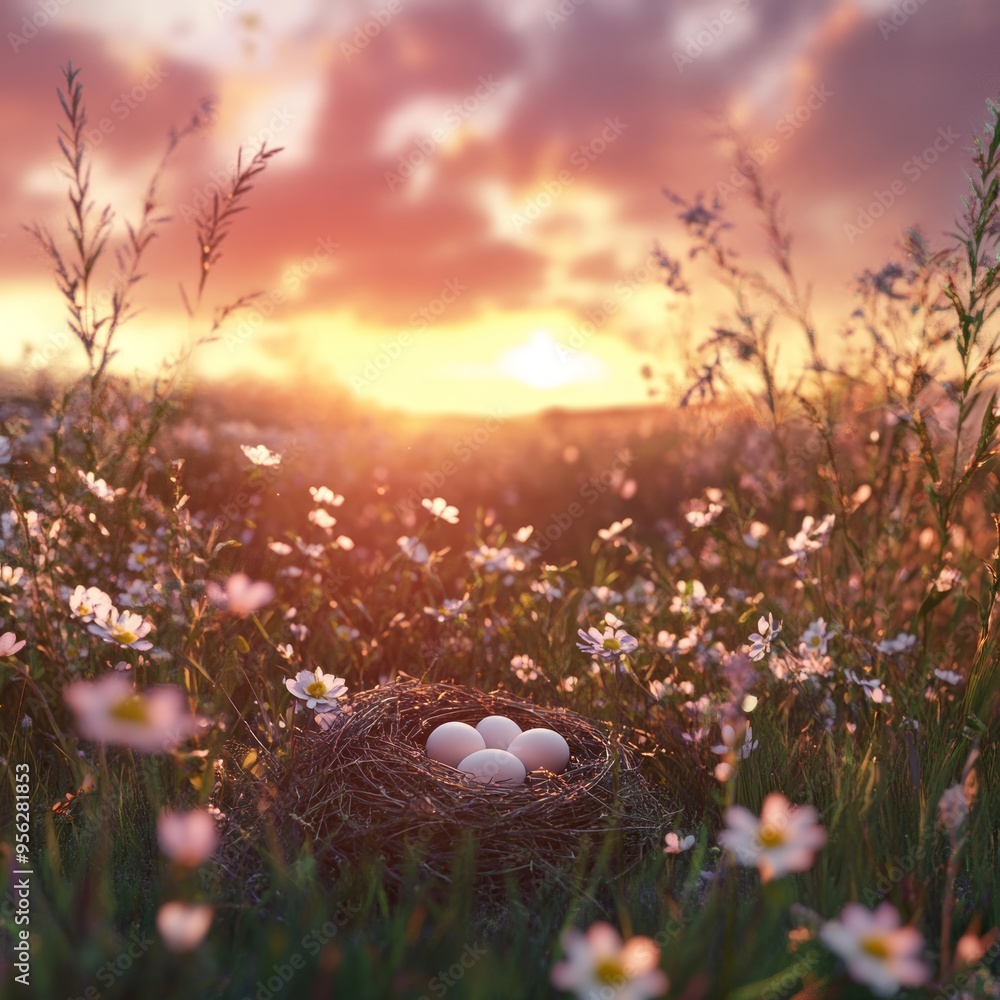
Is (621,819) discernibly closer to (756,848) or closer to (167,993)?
(756,848)

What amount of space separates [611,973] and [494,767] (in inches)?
60.0

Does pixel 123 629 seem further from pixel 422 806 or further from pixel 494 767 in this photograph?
pixel 494 767

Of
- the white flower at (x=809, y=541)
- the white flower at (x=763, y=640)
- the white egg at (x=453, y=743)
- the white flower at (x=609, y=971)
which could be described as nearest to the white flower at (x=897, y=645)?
the white flower at (x=809, y=541)

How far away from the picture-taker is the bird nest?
2.41m

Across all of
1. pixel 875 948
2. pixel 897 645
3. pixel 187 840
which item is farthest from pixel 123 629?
pixel 897 645

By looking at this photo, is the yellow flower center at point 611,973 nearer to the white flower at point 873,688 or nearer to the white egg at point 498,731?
the white egg at point 498,731

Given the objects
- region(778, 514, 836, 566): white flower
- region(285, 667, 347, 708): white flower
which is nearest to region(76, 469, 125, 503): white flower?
region(285, 667, 347, 708): white flower

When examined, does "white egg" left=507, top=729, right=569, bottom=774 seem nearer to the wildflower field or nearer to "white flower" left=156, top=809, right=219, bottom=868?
the wildflower field

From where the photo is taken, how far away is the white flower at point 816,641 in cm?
319

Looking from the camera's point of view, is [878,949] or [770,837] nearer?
[878,949]

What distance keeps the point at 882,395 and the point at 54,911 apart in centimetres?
389

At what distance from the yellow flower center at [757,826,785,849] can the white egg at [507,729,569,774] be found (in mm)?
1561

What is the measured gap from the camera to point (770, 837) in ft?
4.54

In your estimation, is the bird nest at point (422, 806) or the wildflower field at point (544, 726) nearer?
the wildflower field at point (544, 726)
